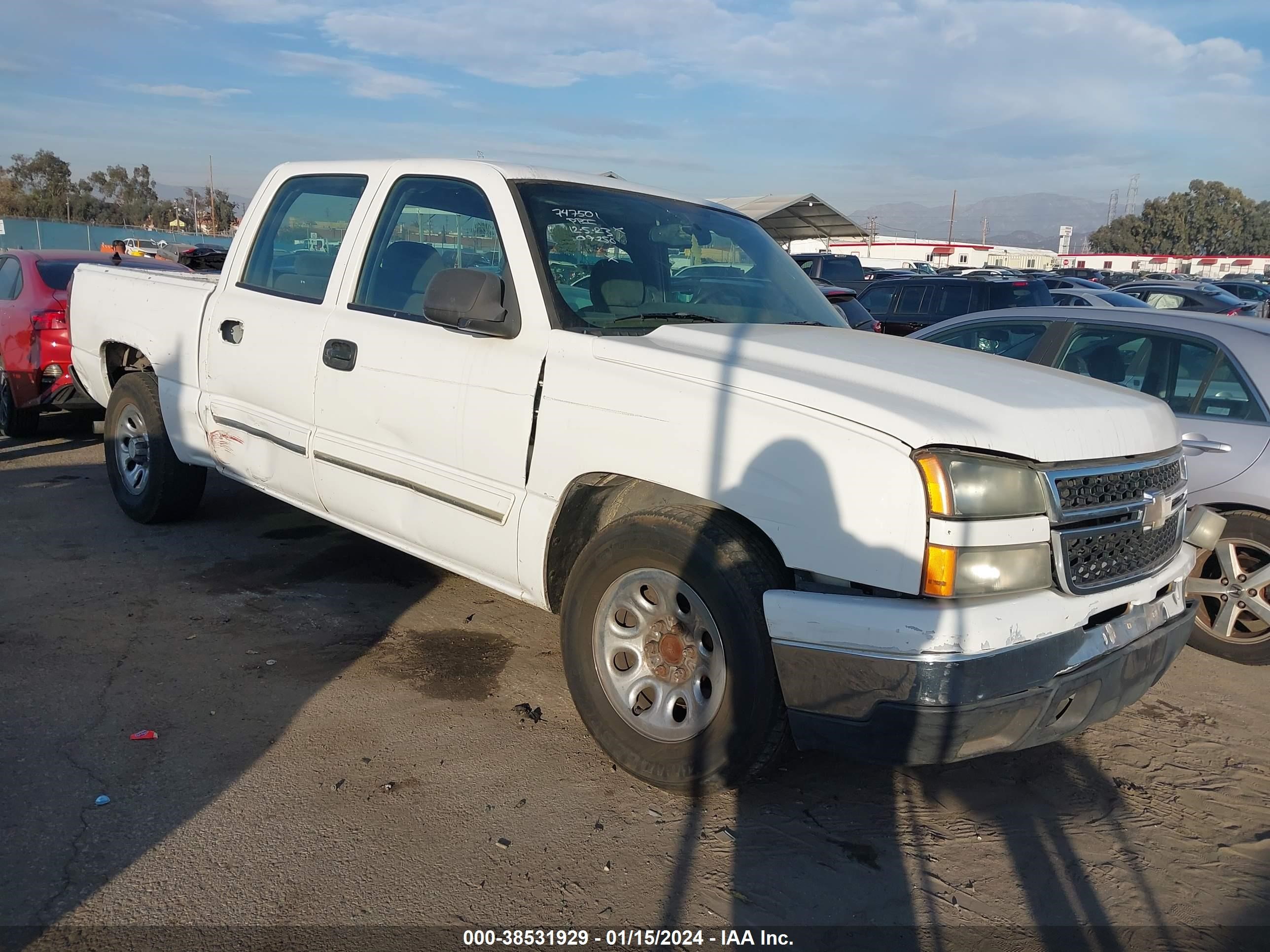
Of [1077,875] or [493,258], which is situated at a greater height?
[493,258]

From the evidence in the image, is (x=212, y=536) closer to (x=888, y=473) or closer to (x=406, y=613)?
(x=406, y=613)

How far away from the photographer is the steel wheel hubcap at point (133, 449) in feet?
19.2

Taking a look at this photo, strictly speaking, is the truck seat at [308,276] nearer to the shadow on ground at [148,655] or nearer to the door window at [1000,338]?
the shadow on ground at [148,655]

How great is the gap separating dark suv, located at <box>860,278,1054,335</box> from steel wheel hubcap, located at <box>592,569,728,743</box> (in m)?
11.6

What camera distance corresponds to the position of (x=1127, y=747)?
396cm

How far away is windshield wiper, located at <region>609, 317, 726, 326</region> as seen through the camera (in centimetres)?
381

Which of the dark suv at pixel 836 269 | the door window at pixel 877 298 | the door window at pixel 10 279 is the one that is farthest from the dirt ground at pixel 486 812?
the dark suv at pixel 836 269

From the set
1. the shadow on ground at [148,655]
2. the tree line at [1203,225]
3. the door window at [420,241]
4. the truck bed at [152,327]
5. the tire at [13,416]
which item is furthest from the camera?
the tree line at [1203,225]

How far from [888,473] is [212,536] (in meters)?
4.60

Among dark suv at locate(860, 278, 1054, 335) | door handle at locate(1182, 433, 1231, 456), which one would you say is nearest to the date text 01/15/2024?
door handle at locate(1182, 433, 1231, 456)

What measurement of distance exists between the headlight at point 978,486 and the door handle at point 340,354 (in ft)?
8.34

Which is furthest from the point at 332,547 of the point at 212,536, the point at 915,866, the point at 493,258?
the point at 915,866

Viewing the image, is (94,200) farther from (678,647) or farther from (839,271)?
(678,647)

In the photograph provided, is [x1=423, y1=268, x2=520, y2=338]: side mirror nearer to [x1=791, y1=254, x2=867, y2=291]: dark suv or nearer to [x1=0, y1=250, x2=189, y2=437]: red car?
[x1=0, y1=250, x2=189, y2=437]: red car
